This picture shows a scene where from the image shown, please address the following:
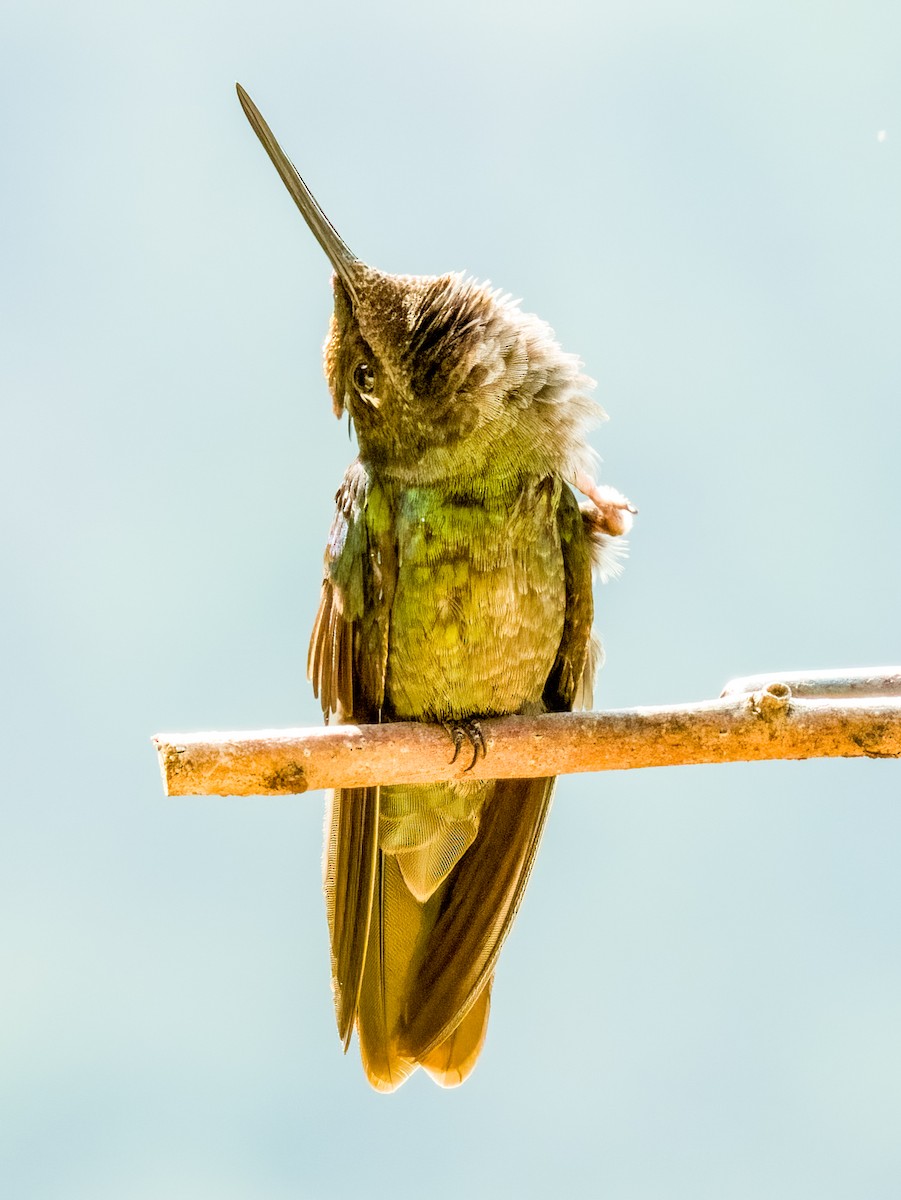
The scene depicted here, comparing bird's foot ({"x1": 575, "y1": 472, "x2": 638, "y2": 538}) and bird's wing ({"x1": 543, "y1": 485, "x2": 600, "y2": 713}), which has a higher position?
bird's foot ({"x1": 575, "y1": 472, "x2": 638, "y2": 538})

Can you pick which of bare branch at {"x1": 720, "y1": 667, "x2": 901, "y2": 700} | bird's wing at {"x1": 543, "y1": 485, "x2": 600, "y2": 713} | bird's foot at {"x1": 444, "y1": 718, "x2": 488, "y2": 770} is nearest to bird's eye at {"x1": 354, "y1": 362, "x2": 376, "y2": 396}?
bird's wing at {"x1": 543, "y1": 485, "x2": 600, "y2": 713}

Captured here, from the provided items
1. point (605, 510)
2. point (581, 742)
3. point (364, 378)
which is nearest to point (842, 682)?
point (581, 742)

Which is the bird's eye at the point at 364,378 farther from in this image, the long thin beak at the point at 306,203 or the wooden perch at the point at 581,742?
the wooden perch at the point at 581,742

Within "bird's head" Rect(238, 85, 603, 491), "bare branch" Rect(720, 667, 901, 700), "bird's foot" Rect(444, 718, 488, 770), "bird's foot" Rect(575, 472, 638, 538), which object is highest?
"bird's head" Rect(238, 85, 603, 491)

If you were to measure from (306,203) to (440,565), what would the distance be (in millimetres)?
1143

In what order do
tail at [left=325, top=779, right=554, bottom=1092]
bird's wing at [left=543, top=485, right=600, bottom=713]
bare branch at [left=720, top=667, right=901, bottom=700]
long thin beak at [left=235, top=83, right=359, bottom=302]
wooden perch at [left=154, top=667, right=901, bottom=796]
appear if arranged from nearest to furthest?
wooden perch at [left=154, top=667, right=901, bottom=796] → bare branch at [left=720, top=667, right=901, bottom=700] → long thin beak at [left=235, top=83, right=359, bottom=302] → tail at [left=325, top=779, right=554, bottom=1092] → bird's wing at [left=543, top=485, right=600, bottom=713]

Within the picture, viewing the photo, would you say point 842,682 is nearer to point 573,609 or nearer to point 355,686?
point 573,609

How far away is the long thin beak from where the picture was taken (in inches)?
130

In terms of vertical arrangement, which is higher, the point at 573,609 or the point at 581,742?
the point at 573,609

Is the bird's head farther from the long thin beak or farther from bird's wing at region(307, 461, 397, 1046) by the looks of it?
bird's wing at region(307, 461, 397, 1046)

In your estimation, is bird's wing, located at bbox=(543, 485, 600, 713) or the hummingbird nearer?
A: the hummingbird

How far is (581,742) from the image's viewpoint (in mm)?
3041

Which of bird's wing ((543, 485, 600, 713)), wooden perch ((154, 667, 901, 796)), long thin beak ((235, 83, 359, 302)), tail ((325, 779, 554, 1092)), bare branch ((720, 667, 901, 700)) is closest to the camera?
wooden perch ((154, 667, 901, 796))

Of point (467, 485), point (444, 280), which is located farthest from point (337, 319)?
point (467, 485)
